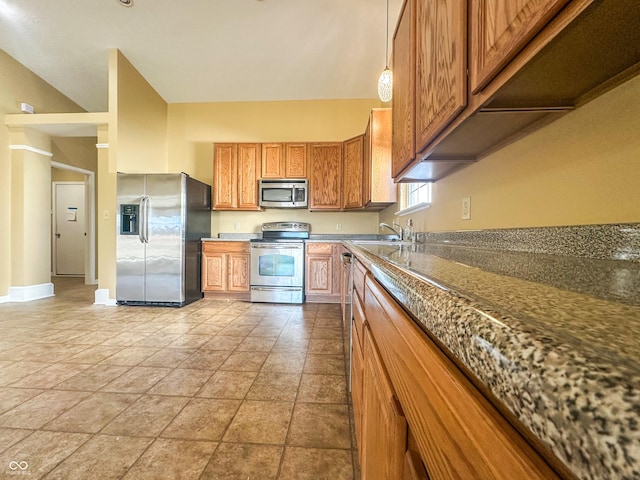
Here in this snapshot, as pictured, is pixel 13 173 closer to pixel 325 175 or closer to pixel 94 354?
pixel 94 354

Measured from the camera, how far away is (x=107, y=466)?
1135 millimetres

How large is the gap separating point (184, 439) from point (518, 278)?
1.47 metres

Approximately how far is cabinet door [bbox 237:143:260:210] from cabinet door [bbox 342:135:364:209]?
127 centimetres

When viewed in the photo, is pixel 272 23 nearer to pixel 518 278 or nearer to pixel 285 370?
pixel 285 370

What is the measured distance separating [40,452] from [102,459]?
280 millimetres

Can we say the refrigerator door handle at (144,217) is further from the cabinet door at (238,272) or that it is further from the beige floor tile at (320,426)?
the beige floor tile at (320,426)

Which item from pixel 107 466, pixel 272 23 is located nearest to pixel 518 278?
pixel 107 466

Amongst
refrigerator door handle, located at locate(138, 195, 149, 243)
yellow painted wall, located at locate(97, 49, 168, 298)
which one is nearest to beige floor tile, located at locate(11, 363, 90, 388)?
refrigerator door handle, located at locate(138, 195, 149, 243)

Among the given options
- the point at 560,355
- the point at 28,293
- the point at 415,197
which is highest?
the point at 415,197

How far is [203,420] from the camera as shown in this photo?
4.60 feet

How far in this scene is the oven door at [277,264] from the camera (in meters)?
3.82

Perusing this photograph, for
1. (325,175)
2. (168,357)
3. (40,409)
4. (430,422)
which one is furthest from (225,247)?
(430,422)

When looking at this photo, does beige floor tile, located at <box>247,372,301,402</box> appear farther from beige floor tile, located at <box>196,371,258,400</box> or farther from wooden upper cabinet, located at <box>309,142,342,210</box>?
wooden upper cabinet, located at <box>309,142,342,210</box>

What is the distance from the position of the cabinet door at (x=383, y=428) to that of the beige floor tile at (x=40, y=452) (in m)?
1.26
